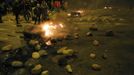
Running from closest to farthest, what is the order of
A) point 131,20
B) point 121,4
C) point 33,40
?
point 33,40
point 131,20
point 121,4

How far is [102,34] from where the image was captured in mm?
6824

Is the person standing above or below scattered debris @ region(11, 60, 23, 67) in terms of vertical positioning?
above

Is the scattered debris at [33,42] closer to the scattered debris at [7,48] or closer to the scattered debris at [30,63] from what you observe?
the scattered debris at [7,48]

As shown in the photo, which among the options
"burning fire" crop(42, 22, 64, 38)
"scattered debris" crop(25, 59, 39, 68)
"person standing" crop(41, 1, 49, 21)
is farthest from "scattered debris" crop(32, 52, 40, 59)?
"burning fire" crop(42, 22, 64, 38)

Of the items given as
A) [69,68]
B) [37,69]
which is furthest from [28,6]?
[69,68]

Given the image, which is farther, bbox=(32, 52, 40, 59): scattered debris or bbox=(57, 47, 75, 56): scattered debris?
bbox=(57, 47, 75, 56): scattered debris

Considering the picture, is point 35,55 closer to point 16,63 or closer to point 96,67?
point 16,63

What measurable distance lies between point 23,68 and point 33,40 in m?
1.06

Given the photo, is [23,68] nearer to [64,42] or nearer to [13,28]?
[64,42]

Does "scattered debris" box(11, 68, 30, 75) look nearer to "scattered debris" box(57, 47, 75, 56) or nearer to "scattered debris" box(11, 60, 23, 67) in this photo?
"scattered debris" box(11, 60, 23, 67)

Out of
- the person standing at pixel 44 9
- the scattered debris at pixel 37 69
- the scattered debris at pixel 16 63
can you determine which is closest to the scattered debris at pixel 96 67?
the scattered debris at pixel 37 69

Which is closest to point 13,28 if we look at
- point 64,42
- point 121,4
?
point 64,42

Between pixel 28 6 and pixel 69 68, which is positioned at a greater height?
pixel 28 6

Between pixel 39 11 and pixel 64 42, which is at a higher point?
pixel 39 11
